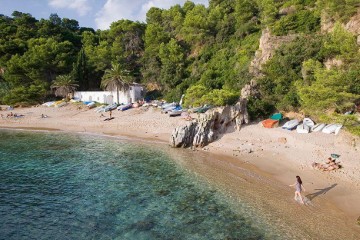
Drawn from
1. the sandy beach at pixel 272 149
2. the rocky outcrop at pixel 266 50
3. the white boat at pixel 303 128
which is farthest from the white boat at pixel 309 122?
the rocky outcrop at pixel 266 50

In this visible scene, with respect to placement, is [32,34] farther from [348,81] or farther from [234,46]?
[348,81]

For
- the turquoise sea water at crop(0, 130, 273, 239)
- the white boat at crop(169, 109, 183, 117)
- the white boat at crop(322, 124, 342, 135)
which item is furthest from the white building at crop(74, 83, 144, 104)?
the white boat at crop(322, 124, 342, 135)

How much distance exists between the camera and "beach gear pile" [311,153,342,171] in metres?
21.1

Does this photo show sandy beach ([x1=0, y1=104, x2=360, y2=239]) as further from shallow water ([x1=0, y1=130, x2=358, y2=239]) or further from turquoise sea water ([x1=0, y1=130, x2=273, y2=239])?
turquoise sea water ([x1=0, y1=130, x2=273, y2=239])

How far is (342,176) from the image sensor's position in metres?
19.9

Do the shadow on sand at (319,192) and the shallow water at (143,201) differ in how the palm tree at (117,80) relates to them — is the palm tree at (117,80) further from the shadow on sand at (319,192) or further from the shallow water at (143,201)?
the shadow on sand at (319,192)

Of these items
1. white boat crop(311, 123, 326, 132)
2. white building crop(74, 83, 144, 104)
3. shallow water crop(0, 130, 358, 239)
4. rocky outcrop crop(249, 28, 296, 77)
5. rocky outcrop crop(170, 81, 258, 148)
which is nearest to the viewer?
shallow water crop(0, 130, 358, 239)

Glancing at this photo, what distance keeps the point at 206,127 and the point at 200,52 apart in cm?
3779

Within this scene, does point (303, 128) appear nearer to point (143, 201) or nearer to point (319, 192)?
point (319, 192)

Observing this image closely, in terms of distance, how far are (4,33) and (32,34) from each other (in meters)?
6.21

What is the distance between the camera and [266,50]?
44.8 meters

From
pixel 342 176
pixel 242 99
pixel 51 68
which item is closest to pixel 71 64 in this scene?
pixel 51 68

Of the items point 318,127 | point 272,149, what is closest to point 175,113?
point 272,149

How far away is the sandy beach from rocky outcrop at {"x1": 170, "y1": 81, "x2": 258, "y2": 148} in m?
0.94
